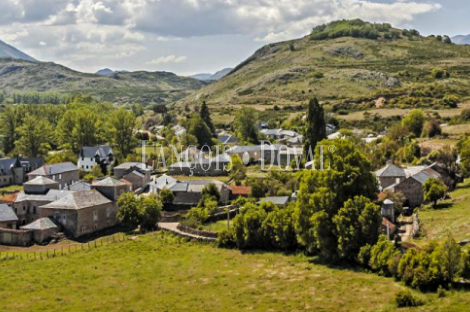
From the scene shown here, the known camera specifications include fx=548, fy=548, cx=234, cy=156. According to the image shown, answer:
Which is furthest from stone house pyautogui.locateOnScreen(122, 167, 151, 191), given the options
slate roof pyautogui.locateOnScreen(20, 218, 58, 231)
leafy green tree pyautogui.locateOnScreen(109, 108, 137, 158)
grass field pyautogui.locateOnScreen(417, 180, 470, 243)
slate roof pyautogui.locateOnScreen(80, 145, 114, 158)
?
grass field pyautogui.locateOnScreen(417, 180, 470, 243)

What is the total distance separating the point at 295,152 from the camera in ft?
257

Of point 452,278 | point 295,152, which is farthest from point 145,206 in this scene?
point 295,152

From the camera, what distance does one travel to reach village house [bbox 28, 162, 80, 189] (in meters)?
67.2

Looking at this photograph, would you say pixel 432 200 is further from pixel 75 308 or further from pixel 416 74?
pixel 416 74

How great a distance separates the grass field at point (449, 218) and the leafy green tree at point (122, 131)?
187 ft

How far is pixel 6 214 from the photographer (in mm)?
49031

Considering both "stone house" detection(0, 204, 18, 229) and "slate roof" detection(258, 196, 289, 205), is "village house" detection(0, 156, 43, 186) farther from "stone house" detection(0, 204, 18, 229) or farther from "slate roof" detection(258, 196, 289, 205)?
"slate roof" detection(258, 196, 289, 205)

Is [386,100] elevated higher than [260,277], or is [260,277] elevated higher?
[386,100]

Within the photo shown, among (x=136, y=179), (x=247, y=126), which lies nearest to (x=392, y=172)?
(x=136, y=179)

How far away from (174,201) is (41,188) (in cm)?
1376

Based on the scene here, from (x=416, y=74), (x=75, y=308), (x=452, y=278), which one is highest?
(x=416, y=74)

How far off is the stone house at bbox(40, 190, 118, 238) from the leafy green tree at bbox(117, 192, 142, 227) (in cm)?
183

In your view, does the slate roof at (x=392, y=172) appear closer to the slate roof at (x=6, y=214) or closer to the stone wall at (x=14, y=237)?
the stone wall at (x=14, y=237)

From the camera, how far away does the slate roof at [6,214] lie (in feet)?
159
